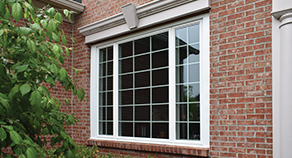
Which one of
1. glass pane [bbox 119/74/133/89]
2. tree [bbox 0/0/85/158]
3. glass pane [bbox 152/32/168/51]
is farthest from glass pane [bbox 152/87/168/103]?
tree [bbox 0/0/85/158]

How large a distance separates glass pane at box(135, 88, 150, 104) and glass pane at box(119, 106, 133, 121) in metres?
0.27

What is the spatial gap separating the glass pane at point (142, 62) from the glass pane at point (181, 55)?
0.71 metres

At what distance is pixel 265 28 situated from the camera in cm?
375

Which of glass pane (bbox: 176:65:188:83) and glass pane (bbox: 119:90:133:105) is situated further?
glass pane (bbox: 119:90:133:105)

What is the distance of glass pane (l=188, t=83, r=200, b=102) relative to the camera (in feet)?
14.6

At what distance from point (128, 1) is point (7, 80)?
3810 mm

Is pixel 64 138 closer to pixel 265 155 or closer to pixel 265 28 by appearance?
pixel 265 155

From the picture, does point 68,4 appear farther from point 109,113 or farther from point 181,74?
point 181,74

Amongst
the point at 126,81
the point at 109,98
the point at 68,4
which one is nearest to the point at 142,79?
the point at 126,81

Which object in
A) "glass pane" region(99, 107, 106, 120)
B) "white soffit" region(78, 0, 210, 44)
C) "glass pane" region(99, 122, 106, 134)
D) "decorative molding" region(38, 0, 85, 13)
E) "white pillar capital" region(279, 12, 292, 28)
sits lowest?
"glass pane" region(99, 122, 106, 134)

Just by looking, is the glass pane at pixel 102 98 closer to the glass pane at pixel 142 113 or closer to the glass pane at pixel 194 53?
the glass pane at pixel 142 113

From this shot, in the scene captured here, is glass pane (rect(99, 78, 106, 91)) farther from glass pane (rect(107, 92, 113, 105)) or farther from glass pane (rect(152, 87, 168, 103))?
glass pane (rect(152, 87, 168, 103))

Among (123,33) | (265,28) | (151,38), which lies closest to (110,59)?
(123,33)

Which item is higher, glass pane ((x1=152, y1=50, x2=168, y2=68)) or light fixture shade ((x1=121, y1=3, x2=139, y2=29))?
light fixture shade ((x1=121, y1=3, x2=139, y2=29))
